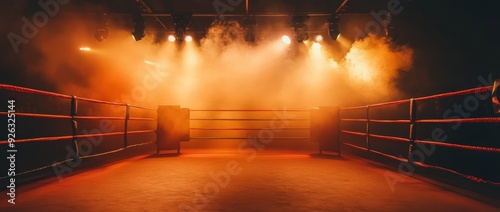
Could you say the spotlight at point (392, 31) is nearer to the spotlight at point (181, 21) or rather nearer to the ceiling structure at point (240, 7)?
the ceiling structure at point (240, 7)

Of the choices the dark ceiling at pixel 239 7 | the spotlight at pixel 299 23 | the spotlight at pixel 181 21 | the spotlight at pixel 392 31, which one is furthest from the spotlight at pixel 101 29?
the spotlight at pixel 392 31

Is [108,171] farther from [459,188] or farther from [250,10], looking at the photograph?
[250,10]

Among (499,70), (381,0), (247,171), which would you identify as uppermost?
(381,0)

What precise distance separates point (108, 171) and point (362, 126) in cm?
794

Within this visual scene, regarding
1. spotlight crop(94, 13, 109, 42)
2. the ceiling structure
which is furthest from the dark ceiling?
spotlight crop(94, 13, 109, 42)

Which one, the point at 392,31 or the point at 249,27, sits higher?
the point at 249,27

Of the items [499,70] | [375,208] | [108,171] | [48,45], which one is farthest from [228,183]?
[48,45]

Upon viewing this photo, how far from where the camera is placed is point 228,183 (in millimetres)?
3043

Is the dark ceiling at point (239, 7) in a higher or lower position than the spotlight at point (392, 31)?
higher

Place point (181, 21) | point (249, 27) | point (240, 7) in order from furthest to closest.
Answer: point (240, 7) → point (249, 27) → point (181, 21)

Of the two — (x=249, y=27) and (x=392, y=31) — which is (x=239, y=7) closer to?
(x=249, y=27)

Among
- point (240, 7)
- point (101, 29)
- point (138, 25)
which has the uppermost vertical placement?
point (240, 7)

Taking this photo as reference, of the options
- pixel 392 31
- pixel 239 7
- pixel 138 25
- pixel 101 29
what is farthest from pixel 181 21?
pixel 392 31

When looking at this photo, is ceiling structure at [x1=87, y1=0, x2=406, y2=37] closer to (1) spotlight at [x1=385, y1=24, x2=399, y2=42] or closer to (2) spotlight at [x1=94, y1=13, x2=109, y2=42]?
(2) spotlight at [x1=94, y1=13, x2=109, y2=42]
